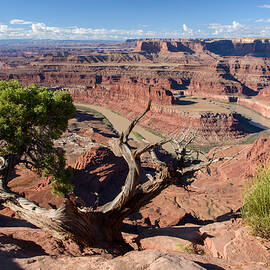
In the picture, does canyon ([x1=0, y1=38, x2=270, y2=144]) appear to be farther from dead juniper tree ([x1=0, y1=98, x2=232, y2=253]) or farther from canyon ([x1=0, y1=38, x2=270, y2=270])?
dead juniper tree ([x1=0, y1=98, x2=232, y2=253])

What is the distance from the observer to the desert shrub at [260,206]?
7.47 m

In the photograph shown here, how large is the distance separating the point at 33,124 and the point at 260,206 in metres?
10.1

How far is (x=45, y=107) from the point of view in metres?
10.9

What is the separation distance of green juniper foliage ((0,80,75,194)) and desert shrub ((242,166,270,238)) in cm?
827

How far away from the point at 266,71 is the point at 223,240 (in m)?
140

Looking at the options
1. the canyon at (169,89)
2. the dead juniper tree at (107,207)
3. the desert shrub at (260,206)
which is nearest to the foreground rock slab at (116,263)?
the dead juniper tree at (107,207)

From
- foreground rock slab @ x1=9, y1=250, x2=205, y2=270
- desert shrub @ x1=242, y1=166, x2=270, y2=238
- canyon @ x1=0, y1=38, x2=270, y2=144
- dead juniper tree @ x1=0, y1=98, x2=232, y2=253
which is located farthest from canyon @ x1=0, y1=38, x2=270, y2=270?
dead juniper tree @ x1=0, y1=98, x2=232, y2=253

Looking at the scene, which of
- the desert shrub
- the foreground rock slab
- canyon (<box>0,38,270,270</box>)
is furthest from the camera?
the desert shrub

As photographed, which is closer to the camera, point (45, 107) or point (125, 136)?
point (125, 136)

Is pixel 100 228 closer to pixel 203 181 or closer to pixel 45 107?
pixel 45 107

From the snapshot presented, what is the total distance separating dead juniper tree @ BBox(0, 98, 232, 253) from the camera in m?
7.52

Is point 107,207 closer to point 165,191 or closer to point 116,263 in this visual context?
point 116,263

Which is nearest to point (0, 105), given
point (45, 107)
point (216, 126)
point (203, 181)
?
point (45, 107)

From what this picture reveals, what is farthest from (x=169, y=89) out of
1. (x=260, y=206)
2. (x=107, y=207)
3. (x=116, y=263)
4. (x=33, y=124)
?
(x=116, y=263)
